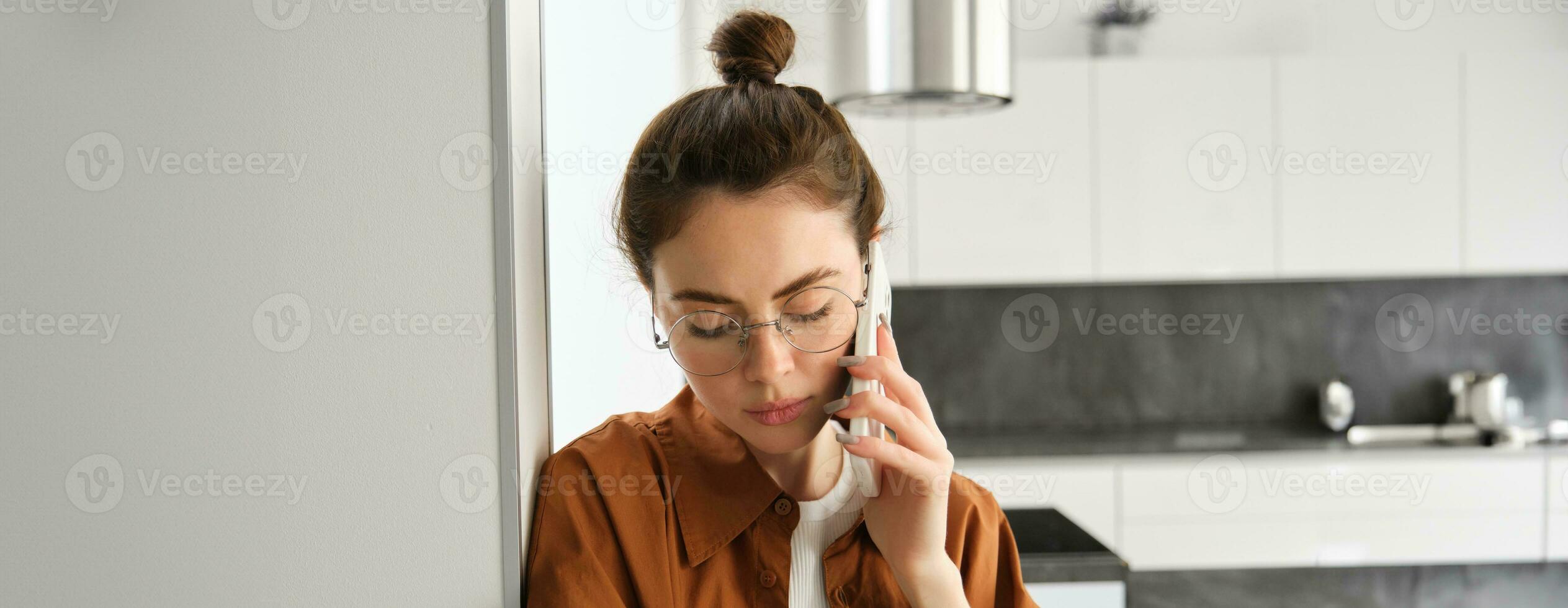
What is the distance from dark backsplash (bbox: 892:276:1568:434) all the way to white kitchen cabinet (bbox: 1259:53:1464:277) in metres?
0.39

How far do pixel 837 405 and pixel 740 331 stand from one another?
0.39 feet

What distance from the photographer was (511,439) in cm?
70

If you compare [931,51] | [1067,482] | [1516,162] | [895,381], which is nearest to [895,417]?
[895,381]

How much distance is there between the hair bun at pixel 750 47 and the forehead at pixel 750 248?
0.17 meters

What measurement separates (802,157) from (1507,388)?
11.4 ft

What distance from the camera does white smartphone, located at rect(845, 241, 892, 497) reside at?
874 millimetres

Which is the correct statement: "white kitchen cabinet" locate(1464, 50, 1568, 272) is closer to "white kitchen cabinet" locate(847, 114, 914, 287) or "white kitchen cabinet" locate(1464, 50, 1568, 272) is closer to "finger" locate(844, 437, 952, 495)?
"white kitchen cabinet" locate(847, 114, 914, 287)

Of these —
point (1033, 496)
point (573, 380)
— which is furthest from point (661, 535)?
point (1033, 496)

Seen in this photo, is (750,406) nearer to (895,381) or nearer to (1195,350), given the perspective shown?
(895,381)

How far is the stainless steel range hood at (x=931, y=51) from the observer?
189 cm

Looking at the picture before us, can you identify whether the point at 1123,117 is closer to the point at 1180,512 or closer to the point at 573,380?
the point at 1180,512

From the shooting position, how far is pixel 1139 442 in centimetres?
301

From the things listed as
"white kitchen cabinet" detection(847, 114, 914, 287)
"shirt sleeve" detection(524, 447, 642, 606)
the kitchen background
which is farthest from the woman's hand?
"white kitchen cabinet" detection(847, 114, 914, 287)

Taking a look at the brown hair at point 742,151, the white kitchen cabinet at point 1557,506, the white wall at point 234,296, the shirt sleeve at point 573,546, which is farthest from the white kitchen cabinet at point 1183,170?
the white wall at point 234,296
